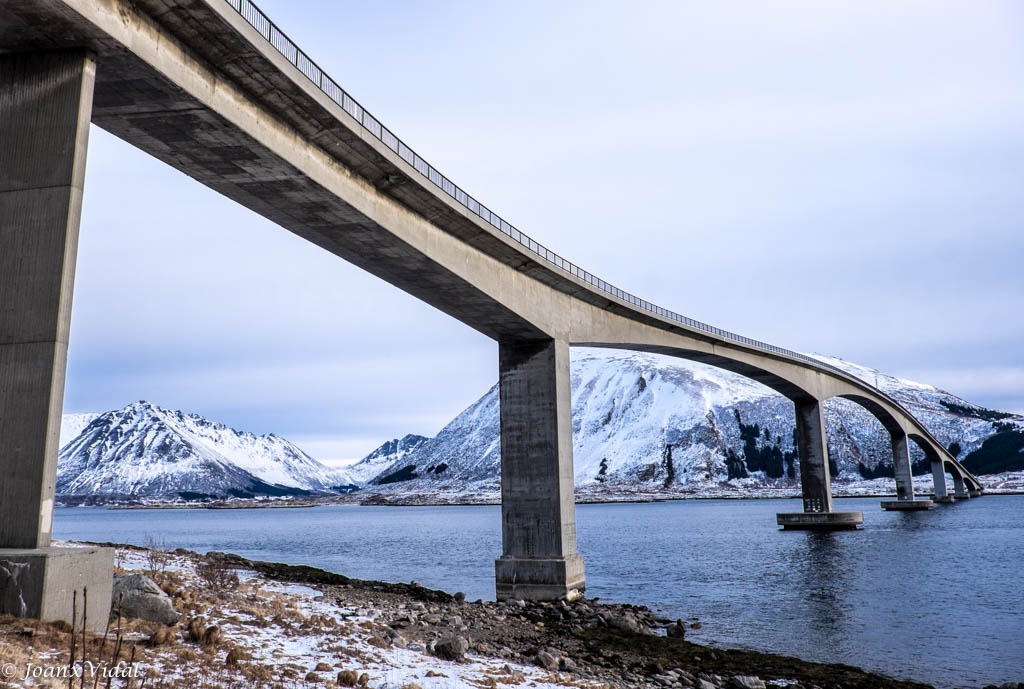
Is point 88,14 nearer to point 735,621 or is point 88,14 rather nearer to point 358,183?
point 358,183

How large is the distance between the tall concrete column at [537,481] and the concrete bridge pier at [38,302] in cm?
1952

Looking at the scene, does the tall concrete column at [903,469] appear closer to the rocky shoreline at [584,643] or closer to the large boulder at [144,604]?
the rocky shoreline at [584,643]

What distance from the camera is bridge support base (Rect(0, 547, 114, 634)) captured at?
10.7 m

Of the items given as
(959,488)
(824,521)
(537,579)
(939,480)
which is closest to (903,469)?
(939,480)

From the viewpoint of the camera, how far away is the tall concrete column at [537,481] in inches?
1166

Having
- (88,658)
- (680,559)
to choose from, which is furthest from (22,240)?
(680,559)

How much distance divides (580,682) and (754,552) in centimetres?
4168

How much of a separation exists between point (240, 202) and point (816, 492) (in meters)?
66.4

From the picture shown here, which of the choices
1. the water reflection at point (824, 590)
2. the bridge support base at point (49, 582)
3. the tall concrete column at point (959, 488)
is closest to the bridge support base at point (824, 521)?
the water reflection at point (824, 590)

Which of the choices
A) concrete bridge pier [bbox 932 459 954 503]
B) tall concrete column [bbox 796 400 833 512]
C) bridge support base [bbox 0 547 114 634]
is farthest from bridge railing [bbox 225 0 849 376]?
concrete bridge pier [bbox 932 459 954 503]

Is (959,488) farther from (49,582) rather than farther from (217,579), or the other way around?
(49,582)

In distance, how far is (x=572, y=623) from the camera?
23781 millimetres

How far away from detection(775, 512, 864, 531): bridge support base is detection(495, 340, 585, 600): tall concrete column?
159 ft

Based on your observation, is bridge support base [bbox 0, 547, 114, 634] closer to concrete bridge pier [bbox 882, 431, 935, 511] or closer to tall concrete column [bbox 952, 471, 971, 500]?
concrete bridge pier [bbox 882, 431, 935, 511]
